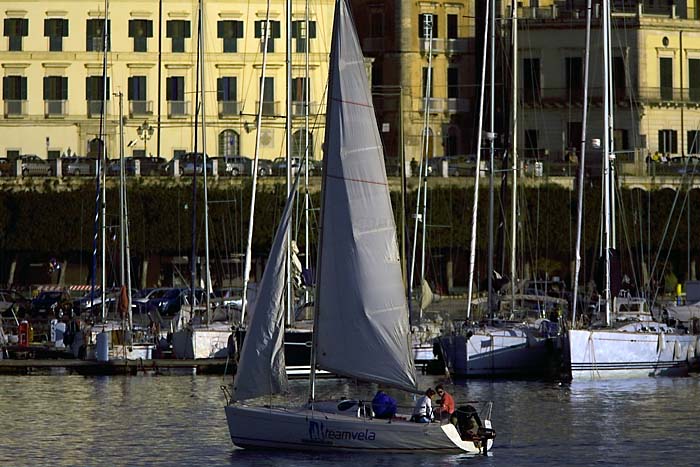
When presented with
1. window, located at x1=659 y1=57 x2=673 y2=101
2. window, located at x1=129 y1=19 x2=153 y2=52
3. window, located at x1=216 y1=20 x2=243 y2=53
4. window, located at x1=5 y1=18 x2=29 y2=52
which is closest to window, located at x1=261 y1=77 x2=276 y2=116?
window, located at x1=216 y1=20 x2=243 y2=53

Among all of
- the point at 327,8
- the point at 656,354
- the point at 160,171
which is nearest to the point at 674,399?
the point at 656,354

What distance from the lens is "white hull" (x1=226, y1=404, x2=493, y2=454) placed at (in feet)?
133

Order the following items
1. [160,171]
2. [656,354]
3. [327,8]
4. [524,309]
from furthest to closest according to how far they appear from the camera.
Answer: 1. [327,8]
2. [160,171]
3. [524,309]
4. [656,354]

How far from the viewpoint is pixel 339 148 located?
40.9 meters

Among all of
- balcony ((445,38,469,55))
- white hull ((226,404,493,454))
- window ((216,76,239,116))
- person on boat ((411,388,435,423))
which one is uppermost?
balcony ((445,38,469,55))

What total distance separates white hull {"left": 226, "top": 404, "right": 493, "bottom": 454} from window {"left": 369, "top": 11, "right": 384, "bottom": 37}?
63.1 meters

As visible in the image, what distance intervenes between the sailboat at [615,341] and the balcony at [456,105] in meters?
40.6

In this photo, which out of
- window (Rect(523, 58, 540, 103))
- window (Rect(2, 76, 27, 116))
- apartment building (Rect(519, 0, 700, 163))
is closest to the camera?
apartment building (Rect(519, 0, 700, 163))

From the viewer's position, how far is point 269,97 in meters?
98.1

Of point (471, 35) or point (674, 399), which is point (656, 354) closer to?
point (674, 399)

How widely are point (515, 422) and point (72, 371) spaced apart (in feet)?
57.7

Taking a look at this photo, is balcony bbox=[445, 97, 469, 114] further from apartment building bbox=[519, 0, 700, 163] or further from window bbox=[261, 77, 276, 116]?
window bbox=[261, 77, 276, 116]

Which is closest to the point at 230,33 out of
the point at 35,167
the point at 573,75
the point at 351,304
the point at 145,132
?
the point at 145,132

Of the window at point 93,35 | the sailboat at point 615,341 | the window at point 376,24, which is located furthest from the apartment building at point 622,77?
the sailboat at point 615,341
